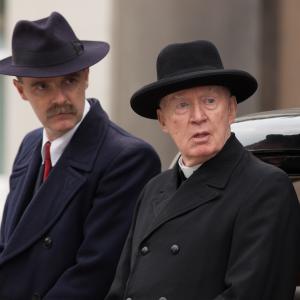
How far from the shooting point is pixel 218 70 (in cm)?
375

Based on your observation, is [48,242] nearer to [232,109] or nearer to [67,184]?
[67,184]

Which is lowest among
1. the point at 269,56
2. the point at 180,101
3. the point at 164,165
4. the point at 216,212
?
the point at 164,165

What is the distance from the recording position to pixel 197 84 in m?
3.77

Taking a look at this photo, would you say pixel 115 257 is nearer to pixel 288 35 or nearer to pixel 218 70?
pixel 218 70

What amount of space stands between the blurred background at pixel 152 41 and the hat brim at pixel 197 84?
17.0 feet

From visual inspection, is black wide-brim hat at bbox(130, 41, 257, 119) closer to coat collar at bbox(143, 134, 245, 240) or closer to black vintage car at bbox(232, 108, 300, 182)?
coat collar at bbox(143, 134, 245, 240)

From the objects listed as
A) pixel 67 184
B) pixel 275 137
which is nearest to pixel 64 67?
pixel 67 184

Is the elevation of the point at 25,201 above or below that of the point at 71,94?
below

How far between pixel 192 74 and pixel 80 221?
86 centimetres

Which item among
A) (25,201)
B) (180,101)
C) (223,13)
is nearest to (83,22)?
(223,13)

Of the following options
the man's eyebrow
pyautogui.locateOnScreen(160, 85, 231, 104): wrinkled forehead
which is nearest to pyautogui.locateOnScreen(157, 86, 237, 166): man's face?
pyautogui.locateOnScreen(160, 85, 231, 104): wrinkled forehead

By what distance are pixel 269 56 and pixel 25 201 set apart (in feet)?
17.3

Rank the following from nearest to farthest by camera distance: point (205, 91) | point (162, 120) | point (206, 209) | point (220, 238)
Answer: point (220, 238), point (206, 209), point (205, 91), point (162, 120)

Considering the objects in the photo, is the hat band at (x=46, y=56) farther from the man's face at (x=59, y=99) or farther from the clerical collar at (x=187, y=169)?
the clerical collar at (x=187, y=169)
